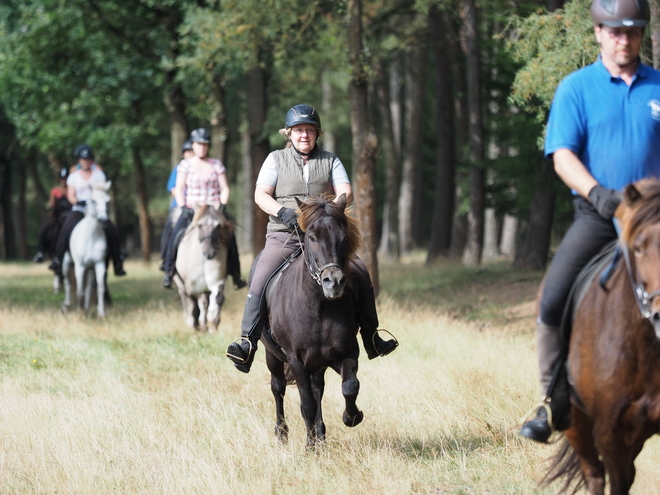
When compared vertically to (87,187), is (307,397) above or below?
below

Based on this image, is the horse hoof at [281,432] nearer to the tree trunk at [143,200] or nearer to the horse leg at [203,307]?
the horse leg at [203,307]

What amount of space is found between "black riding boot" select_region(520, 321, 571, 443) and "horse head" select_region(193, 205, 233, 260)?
9.39m

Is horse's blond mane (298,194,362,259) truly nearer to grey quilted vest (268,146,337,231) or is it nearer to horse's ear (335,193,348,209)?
horse's ear (335,193,348,209)

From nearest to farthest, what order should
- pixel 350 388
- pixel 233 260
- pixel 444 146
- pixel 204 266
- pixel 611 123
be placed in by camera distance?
pixel 611 123, pixel 350 388, pixel 204 266, pixel 233 260, pixel 444 146

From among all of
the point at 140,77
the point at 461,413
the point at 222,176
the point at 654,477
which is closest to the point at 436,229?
the point at 140,77

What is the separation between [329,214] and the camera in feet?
22.6

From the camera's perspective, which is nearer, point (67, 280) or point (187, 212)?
point (187, 212)

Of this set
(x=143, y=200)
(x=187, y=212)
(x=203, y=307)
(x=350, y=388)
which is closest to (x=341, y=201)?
(x=350, y=388)

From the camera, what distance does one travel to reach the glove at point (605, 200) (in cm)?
448

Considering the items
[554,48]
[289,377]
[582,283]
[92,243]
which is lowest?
[289,377]

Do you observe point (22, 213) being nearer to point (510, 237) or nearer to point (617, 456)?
point (510, 237)

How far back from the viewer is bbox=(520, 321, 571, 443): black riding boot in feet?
16.1

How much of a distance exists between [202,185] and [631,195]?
1084cm

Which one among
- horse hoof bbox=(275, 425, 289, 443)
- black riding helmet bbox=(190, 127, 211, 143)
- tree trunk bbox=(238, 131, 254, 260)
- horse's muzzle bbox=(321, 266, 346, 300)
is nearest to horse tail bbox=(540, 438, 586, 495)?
horse's muzzle bbox=(321, 266, 346, 300)
